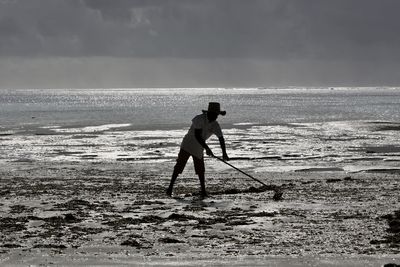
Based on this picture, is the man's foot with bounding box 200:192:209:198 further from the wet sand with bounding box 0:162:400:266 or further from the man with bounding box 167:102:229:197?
the wet sand with bounding box 0:162:400:266

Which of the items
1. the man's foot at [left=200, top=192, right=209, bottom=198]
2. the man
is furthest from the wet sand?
the man

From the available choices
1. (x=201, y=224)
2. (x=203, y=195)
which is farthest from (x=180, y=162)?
(x=201, y=224)

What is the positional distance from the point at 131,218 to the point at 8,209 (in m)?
2.32

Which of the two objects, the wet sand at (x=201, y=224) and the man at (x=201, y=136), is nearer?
the wet sand at (x=201, y=224)

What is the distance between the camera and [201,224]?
31.0ft

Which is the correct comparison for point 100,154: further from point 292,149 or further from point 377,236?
point 377,236

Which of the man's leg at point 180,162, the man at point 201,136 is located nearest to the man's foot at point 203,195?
the man at point 201,136

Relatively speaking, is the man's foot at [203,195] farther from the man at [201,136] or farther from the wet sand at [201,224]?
the wet sand at [201,224]

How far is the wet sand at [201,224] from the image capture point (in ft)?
24.4

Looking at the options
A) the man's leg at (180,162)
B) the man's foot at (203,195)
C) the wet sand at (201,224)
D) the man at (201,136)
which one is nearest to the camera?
the wet sand at (201,224)

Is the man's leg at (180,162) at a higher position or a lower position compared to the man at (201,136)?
lower

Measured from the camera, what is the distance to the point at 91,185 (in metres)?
15.4

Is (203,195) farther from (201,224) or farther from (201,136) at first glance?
(201,224)

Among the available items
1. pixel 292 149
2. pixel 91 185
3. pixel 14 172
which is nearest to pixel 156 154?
pixel 292 149
